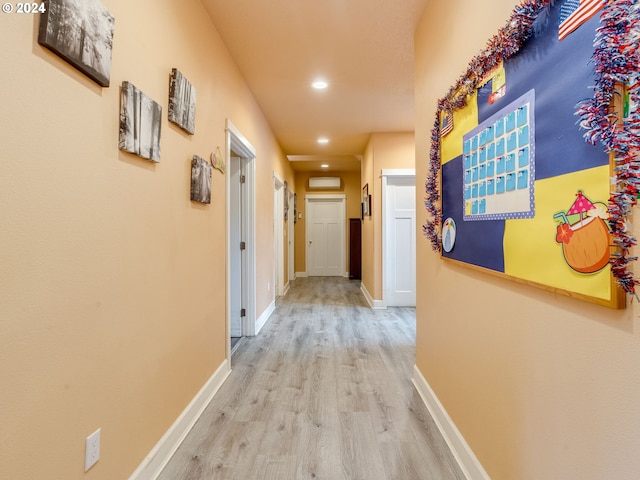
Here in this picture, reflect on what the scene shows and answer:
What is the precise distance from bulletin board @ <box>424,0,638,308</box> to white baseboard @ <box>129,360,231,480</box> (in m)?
1.65

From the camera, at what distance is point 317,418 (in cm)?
188

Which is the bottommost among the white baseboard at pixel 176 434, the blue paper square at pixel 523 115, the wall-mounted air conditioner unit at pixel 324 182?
the white baseboard at pixel 176 434

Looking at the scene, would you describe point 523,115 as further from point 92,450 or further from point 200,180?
point 92,450

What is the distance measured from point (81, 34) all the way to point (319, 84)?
230 cm

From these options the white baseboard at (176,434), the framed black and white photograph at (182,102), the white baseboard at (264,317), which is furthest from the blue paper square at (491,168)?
the white baseboard at (264,317)

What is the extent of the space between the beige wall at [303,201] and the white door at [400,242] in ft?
9.13

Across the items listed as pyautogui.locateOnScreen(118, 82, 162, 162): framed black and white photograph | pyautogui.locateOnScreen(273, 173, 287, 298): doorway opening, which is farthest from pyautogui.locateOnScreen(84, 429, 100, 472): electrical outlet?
pyautogui.locateOnScreen(273, 173, 287, 298): doorway opening

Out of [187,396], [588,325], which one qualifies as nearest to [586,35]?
[588,325]

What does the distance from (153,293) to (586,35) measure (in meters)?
1.71

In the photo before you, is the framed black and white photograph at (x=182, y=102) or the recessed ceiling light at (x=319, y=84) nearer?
the framed black and white photograph at (x=182, y=102)

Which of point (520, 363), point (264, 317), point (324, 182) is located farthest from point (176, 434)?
point (324, 182)

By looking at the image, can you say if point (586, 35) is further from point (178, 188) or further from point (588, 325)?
point (178, 188)

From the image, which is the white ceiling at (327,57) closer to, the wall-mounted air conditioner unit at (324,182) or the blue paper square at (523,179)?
the blue paper square at (523,179)

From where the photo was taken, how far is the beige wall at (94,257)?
0.81 m
